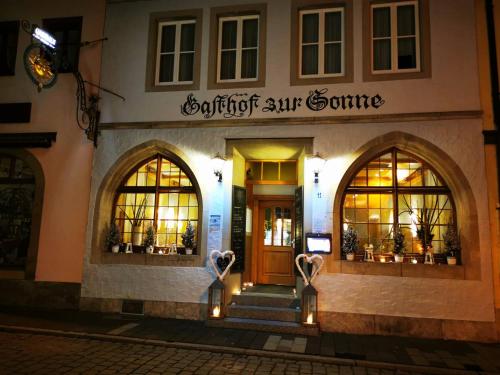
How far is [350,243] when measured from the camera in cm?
827

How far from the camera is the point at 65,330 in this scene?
23.9 ft

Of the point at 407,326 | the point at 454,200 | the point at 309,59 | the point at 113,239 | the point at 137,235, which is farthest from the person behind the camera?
the point at 137,235

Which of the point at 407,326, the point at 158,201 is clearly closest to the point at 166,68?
the point at 158,201

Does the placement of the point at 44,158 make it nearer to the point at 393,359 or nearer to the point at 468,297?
the point at 393,359

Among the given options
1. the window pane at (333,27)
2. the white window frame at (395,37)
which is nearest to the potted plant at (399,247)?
the white window frame at (395,37)

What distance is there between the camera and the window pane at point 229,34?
9422mm

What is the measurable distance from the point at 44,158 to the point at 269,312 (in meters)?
6.65

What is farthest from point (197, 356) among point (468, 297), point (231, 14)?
point (231, 14)

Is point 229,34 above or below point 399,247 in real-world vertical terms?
above

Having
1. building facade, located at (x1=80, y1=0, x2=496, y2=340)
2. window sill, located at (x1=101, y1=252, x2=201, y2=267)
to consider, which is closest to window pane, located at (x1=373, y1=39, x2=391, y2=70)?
building facade, located at (x1=80, y1=0, x2=496, y2=340)

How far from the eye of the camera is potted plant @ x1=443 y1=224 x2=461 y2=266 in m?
7.79

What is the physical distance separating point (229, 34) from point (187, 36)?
42.3 inches

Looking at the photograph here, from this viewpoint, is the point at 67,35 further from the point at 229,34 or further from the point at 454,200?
the point at 454,200

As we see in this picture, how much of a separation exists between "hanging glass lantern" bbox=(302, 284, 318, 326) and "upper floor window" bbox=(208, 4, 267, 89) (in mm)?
4931
